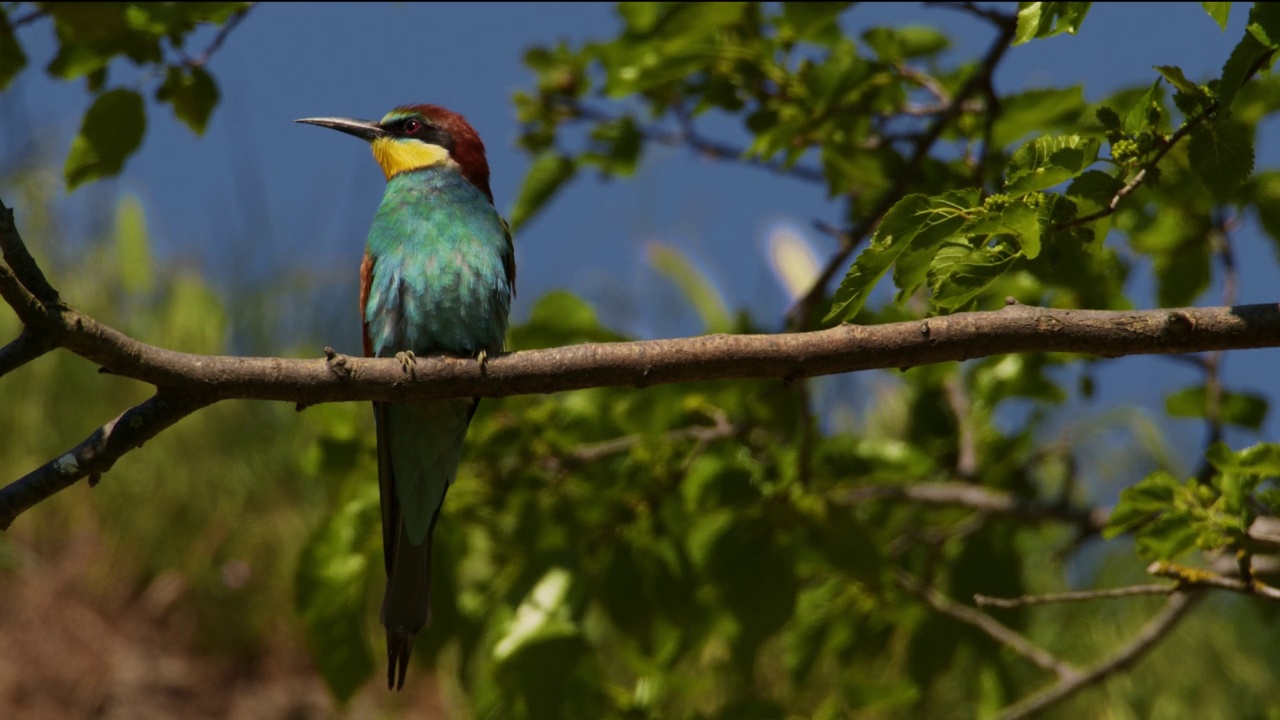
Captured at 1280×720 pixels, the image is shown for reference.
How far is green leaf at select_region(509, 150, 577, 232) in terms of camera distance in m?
3.49

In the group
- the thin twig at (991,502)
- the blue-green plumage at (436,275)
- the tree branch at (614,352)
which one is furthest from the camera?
the thin twig at (991,502)

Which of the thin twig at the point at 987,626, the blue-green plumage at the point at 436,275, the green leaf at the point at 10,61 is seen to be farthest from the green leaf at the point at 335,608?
the thin twig at the point at 987,626

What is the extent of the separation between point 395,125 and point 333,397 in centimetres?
217

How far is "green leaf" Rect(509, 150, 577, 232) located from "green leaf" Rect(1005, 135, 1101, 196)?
1683 mm

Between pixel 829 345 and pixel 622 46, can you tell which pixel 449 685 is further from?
pixel 829 345

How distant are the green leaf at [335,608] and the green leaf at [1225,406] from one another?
6.40 ft

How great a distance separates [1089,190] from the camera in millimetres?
2025

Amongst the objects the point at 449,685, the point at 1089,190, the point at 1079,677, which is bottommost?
the point at 449,685

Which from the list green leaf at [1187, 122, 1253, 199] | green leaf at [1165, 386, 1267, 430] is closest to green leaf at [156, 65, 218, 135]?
green leaf at [1187, 122, 1253, 199]

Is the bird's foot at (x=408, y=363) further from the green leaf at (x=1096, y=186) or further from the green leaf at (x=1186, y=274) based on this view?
the green leaf at (x=1186, y=274)

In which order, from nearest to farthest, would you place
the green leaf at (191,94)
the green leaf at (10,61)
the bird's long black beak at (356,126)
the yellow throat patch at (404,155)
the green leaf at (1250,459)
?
the green leaf at (1250,459) < the green leaf at (10,61) < the green leaf at (191,94) < the yellow throat patch at (404,155) < the bird's long black beak at (356,126)

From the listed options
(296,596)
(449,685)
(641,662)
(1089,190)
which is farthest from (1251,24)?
(449,685)

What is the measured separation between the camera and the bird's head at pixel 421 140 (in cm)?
394

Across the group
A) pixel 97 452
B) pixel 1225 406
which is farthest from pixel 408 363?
pixel 1225 406
